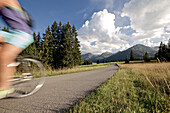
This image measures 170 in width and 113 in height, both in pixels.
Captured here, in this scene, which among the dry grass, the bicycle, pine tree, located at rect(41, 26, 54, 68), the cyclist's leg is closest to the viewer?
the cyclist's leg

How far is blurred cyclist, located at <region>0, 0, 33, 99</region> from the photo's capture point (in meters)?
1.85

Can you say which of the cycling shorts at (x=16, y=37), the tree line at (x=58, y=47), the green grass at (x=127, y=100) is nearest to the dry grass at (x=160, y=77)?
the green grass at (x=127, y=100)

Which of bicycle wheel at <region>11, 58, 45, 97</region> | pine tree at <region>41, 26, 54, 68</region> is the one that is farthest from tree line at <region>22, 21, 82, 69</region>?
A: bicycle wheel at <region>11, 58, 45, 97</region>

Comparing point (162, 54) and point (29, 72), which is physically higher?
point (162, 54)

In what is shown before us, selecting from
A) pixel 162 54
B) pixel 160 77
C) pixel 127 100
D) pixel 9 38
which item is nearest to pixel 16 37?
pixel 9 38

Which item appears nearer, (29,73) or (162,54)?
(29,73)

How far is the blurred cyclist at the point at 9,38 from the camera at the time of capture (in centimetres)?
185

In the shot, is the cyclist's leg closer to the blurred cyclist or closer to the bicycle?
the blurred cyclist

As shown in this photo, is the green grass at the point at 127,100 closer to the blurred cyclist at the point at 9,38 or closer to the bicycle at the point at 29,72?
the blurred cyclist at the point at 9,38

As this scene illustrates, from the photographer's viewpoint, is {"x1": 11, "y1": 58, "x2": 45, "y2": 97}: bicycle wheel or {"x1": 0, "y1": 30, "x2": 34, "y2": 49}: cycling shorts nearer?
{"x1": 0, "y1": 30, "x2": 34, "y2": 49}: cycling shorts

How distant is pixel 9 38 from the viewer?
1.94m

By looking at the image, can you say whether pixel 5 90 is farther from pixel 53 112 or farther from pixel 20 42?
pixel 53 112

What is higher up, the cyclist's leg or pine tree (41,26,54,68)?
pine tree (41,26,54,68)

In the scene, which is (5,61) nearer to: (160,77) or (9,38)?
(9,38)
